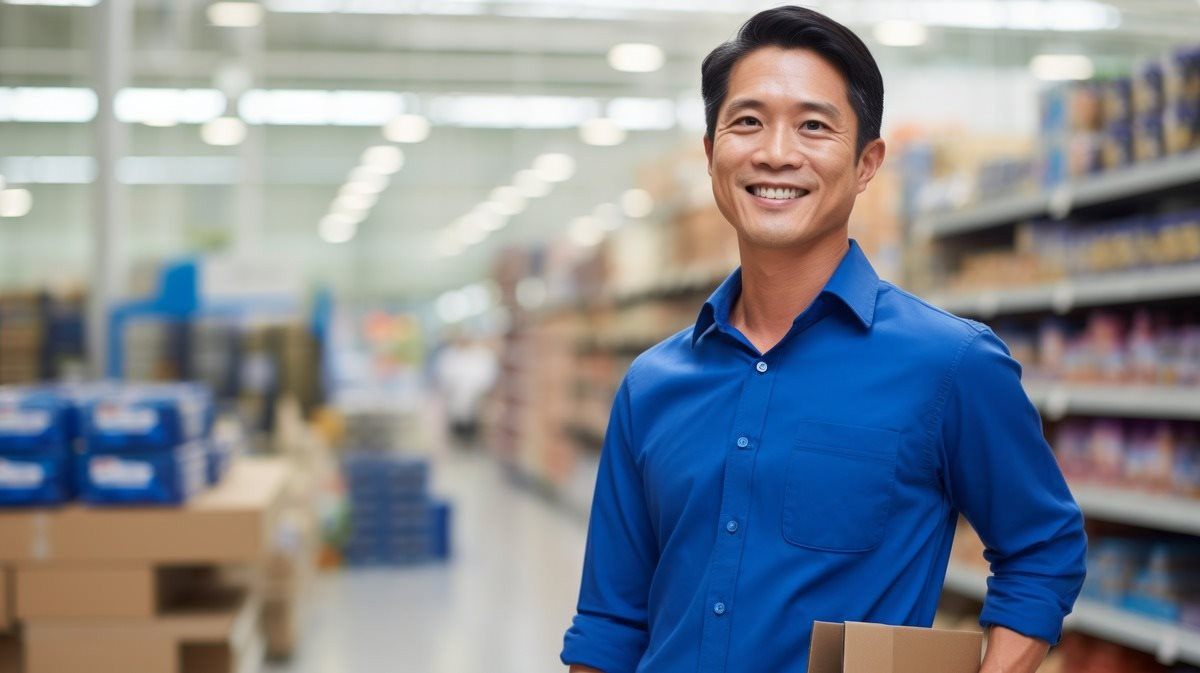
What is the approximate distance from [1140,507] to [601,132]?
12.4 metres

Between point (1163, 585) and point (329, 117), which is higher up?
point (329, 117)

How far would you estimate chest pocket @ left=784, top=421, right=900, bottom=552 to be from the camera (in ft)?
4.50

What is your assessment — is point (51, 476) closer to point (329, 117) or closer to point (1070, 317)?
point (1070, 317)

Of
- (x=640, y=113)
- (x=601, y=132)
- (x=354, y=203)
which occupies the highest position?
(x=640, y=113)

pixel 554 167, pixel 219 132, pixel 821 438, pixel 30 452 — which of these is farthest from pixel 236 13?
pixel 821 438

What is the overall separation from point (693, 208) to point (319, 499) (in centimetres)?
340

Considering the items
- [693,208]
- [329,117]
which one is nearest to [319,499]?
[693,208]

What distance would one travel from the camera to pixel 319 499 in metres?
8.93

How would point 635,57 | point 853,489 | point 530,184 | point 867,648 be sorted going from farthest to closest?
point 530,184, point 635,57, point 853,489, point 867,648

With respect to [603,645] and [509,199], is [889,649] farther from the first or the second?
[509,199]

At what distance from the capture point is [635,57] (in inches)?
570

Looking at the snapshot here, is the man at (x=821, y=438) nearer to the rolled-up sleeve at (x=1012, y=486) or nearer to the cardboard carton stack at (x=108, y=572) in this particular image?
the rolled-up sleeve at (x=1012, y=486)

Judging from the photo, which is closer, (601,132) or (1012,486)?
(1012,486)

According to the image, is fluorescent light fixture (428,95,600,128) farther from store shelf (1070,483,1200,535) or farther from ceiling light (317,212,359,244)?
store shelf (1070,483,1200,535)
